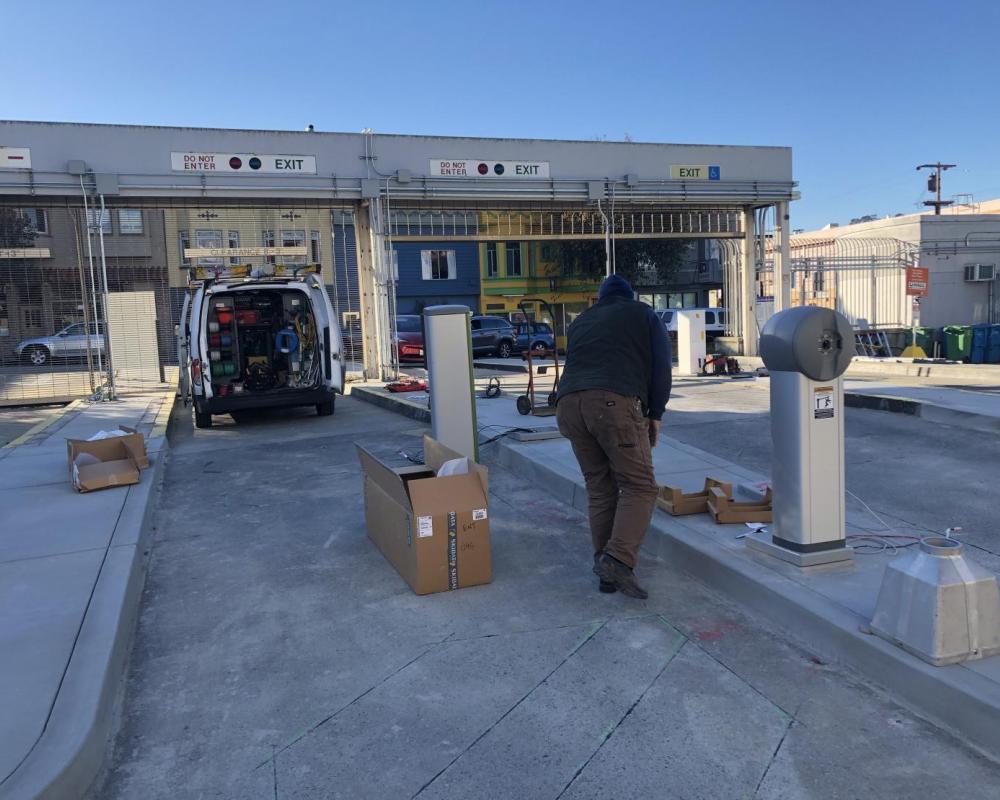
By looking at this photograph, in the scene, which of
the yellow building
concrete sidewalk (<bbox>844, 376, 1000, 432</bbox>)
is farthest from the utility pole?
concrete sidewalk (<bbox>844, 376, 1000, 432</bbox>)

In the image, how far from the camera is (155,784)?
278cm

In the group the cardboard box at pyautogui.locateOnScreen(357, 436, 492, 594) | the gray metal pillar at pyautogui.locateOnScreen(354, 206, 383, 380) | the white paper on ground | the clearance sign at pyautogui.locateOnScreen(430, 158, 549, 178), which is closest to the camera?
the cardboard box at pyautogui.locateOnScreen(357, 436, 492, 594)

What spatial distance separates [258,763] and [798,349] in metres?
3.02

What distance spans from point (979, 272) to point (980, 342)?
4691 millimetres

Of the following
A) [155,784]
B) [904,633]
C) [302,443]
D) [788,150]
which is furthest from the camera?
[788,150]

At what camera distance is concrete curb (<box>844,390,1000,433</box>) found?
318 inches

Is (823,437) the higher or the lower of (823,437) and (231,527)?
the higher

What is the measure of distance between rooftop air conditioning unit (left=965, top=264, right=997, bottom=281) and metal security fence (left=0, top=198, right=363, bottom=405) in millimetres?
18782

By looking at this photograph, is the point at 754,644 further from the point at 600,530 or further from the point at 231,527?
the point at 231,527

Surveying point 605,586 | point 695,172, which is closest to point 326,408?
point 605,586

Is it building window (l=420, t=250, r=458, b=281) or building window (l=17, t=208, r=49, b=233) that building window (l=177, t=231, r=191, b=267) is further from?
building window (l=420, t=250, r=458, b=281)

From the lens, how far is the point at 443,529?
14.3 ft

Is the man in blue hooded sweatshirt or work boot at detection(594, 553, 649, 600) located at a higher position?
the man in blue hooded sweatshirt

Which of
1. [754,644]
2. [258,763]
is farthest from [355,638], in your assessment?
[754,644]
